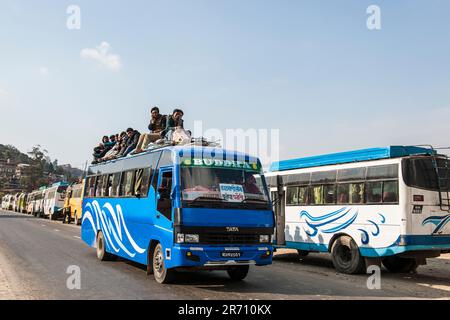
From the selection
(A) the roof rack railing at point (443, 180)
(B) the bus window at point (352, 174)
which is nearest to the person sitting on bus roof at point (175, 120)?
(B) the bus window at point (352, 174)

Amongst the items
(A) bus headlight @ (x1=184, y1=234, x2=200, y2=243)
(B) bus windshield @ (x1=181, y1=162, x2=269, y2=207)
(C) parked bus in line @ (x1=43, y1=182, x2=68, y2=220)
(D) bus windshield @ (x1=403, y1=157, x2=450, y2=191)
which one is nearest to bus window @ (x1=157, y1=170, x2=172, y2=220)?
(B) bus windshield @ (x1=181, y1=162, x2=269, y2=207)

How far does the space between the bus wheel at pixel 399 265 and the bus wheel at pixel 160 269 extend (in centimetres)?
737

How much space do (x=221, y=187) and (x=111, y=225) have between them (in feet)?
17.1

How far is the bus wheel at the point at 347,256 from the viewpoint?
41.4 ft

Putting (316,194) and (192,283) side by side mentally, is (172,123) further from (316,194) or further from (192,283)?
(316,194)

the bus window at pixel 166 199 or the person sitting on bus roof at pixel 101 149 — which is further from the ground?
the person sitting on bus roof at pixel 101 149

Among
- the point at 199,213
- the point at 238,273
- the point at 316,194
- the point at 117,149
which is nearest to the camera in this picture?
the point at 199,213

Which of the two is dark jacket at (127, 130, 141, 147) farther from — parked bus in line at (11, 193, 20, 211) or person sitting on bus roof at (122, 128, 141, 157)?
parked bus in line at (11, 193, 20, 211)

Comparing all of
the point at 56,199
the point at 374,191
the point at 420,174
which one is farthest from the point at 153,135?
the point at 56,199

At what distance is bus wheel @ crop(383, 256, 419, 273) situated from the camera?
13.7 m

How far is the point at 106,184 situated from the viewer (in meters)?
14.4

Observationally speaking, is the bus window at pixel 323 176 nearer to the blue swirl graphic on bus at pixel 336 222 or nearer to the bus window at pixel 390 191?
the blue swirl graphic on bus at pixel 336 222

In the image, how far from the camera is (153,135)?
A: 12883mm

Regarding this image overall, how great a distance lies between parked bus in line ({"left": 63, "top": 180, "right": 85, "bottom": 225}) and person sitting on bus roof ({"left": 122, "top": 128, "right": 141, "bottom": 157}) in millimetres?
23587
